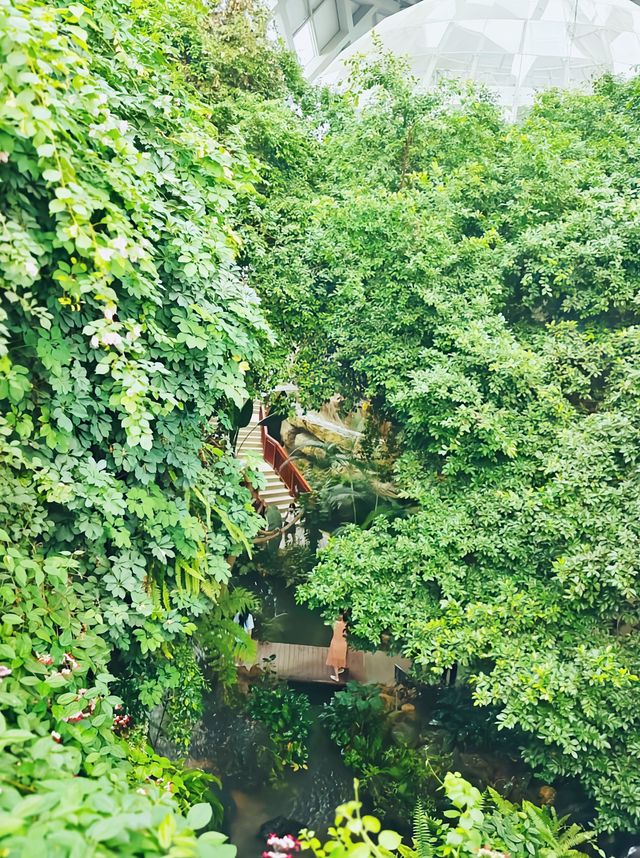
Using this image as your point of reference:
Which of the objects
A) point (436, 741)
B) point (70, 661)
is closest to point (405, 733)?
point (436, 741)

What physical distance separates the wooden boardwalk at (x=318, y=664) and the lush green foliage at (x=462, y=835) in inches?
121

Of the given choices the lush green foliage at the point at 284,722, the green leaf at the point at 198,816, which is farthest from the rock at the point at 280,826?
the green leaf at the point at 198,816

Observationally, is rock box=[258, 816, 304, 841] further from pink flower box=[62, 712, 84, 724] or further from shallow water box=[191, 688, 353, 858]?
pink flower box=[62, 712, 84, 724]

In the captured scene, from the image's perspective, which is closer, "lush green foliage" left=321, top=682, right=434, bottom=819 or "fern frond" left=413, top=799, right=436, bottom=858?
"fern frond" left=413, top=799, right=436, bottom=858

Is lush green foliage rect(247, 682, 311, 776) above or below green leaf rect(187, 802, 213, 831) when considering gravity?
below

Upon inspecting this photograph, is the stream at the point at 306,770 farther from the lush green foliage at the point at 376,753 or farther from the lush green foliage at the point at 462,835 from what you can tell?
the lush green foliage at the point at 462,835

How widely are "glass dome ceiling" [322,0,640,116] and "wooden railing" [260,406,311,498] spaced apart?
8880 millimetres

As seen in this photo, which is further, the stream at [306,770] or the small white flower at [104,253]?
the stream at [306,770]

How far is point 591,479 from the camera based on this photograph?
15.3 ft

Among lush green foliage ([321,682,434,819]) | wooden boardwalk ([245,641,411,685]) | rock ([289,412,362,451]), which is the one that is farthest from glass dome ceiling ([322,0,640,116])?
lush green foliage ([321,682,434,819])

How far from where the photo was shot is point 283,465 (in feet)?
36.9

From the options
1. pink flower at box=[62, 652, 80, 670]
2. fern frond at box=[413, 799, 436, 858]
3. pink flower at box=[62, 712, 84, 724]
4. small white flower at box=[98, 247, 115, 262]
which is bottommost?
fern frond at box=[413, 799, 436, 858]

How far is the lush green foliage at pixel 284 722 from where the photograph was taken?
679 cm

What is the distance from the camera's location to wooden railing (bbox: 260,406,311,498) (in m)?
10.7
